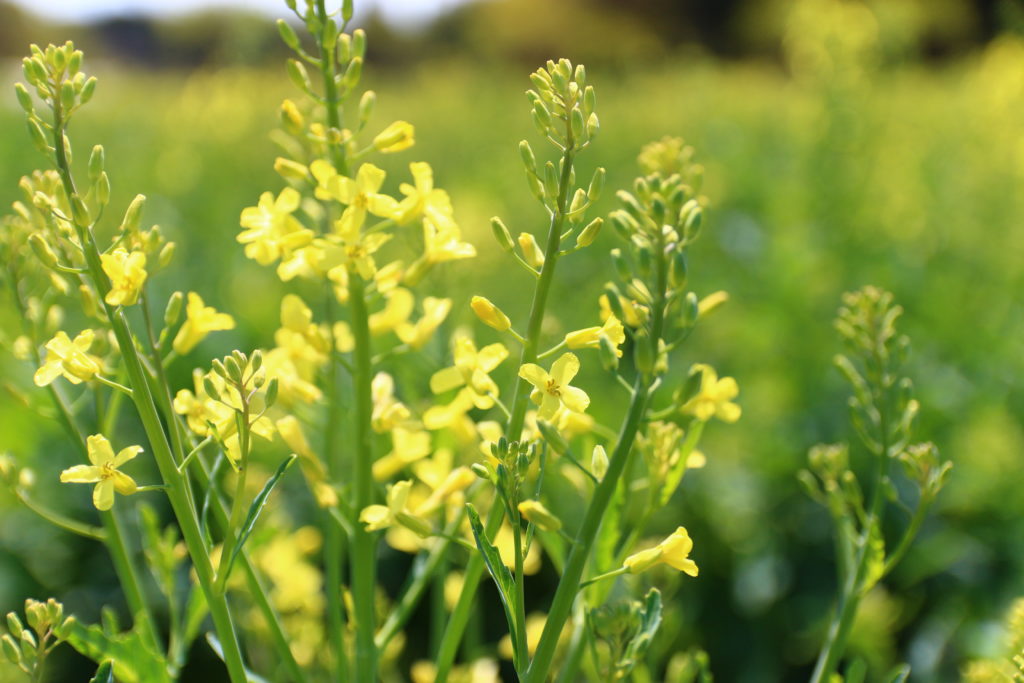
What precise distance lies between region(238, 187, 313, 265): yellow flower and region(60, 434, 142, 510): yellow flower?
0.17m

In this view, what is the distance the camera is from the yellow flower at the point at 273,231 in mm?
687

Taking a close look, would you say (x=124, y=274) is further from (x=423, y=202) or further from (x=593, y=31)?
(x=593, y=31)

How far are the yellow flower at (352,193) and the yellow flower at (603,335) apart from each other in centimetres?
17

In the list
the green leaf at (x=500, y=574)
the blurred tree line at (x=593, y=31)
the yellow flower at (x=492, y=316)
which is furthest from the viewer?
the blurred tree line at (x=593, y=31)

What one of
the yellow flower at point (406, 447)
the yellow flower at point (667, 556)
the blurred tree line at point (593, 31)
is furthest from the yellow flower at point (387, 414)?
the blurred tree line at point (593, 31)

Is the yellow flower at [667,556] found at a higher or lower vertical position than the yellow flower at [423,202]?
lower

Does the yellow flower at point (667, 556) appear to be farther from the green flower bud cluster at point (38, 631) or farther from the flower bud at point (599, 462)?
the green flower bud cluster at point (38, 631)

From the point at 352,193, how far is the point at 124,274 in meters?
0.18

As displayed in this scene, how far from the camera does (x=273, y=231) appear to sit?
2.43 feet

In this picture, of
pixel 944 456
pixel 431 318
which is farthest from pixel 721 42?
pixel 431 318

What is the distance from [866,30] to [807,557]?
94.7 inches

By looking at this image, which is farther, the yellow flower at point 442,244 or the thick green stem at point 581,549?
the yellow flower at point 442,244

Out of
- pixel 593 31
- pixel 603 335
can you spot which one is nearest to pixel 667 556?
pixel 603 335

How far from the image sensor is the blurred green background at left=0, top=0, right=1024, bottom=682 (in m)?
2.58
